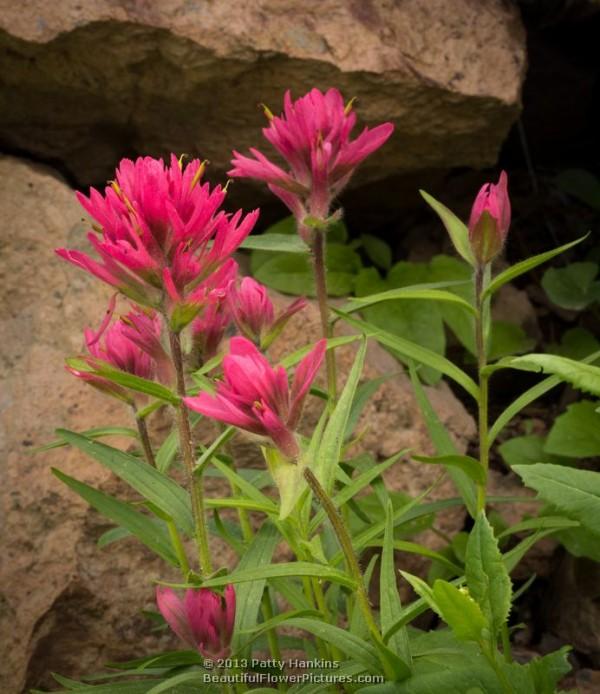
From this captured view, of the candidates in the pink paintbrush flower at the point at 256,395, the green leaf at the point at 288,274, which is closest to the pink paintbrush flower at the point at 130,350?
the pink paintbrush flower at the point at 256,395

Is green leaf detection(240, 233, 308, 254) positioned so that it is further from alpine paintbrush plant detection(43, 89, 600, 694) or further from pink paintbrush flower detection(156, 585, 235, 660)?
pink paintbrush flower detection(156, 585, 235, 660)

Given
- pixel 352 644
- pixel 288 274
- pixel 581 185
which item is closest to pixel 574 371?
pixel 352 644

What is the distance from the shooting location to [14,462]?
2275 mm

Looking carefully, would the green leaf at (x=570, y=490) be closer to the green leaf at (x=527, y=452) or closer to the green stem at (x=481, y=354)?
the green stem at (x=481, y=354)

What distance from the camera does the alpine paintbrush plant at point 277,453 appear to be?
1.36m

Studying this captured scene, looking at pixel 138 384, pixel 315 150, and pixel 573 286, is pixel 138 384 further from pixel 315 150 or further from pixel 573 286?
pixel 573 286

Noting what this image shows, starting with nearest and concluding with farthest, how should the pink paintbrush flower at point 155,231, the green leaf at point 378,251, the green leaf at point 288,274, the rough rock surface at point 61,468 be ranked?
the pink paintbrush flower at point 155,231
the rough rock surface at point 61,468
the green leaf at point 288,274
the green leaf at point 378,251

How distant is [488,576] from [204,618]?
1.60 ft

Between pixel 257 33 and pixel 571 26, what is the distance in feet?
4.60

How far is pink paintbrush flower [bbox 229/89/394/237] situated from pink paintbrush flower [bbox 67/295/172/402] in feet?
1.22

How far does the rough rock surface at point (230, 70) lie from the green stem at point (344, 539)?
1.67 meters

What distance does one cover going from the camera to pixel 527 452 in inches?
106

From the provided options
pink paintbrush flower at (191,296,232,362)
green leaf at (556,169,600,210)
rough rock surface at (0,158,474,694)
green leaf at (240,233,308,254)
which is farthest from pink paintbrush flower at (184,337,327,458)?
green leaf at (556,169,600,210)

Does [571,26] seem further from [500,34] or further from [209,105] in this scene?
[209,105]
